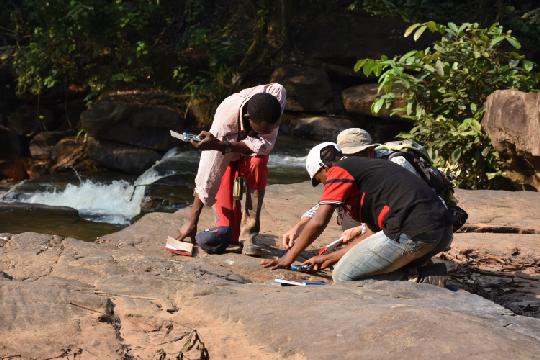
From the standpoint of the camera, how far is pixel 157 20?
1688 cm

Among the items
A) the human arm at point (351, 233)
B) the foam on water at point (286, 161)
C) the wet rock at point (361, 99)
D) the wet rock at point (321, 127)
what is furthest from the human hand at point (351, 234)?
the wet rock at point (361, 99)

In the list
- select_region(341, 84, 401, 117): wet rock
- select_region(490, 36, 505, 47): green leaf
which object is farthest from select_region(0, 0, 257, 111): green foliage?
select_region(490, 36, 505, 47): green leaf

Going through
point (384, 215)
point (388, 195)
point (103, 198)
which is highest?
point (388, 195)

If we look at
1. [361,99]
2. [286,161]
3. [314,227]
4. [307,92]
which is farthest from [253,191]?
[307,92]

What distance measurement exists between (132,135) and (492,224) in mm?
7950

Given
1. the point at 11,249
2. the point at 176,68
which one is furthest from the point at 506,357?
the point at 176,68

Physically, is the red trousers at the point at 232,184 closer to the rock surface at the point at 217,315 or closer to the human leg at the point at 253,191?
the human leg at the point at 253,191

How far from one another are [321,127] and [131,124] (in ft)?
10.4

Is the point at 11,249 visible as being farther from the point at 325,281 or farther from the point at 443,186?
the point at 443,186

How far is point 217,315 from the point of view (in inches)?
143

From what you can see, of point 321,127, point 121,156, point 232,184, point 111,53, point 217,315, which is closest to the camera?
point 217,315

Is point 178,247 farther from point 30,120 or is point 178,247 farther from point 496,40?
point 30,120

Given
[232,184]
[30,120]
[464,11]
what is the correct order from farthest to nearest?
[464,11], [30,120], [232,184]

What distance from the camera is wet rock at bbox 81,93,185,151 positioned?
1313cm
